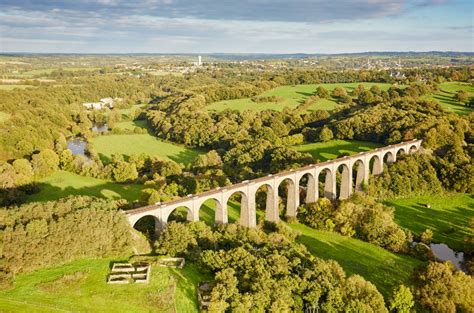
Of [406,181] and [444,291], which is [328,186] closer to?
[406,181]

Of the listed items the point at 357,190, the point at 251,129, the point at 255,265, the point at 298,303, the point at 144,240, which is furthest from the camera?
the point at 251,129

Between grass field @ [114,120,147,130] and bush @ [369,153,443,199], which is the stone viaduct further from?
grass field @ [114,120,147,130]

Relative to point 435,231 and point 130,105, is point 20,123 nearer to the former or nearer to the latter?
point 130,105

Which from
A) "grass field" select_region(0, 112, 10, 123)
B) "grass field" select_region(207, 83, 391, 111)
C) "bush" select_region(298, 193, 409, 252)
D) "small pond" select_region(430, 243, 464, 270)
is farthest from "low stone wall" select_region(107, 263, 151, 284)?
"grass field" select_region(207, 83, 391, 111)

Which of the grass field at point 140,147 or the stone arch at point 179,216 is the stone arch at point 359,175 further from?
the grass field at point 140,147

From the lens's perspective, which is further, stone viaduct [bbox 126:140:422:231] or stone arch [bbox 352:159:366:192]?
stone arch [bbox 352:159:366:192]

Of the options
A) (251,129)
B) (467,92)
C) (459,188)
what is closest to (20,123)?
(251,129)
